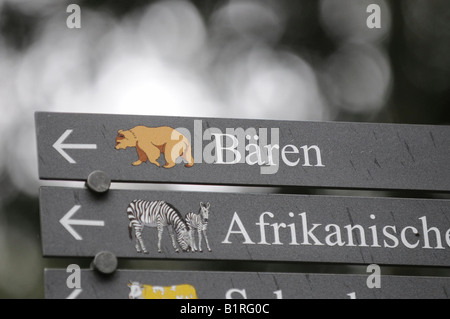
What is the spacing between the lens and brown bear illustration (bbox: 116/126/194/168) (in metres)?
3.69

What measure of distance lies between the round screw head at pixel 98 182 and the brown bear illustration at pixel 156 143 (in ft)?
0.43

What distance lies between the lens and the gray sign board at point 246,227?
362 centimetres

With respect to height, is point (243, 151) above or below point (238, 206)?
above

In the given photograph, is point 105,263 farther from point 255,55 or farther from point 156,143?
point 255,55

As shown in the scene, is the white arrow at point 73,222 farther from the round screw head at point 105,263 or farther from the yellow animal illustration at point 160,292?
the yellow animal illustration at point 160,292

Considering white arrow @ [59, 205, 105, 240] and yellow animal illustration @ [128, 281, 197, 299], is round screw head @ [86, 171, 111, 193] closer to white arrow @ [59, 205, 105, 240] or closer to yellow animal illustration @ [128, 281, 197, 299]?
white arrow @ [59, 205, 105, 240]

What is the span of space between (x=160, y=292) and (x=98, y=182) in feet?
1.61

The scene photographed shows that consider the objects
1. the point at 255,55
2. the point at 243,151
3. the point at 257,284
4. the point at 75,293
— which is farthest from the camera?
the point at 255,55

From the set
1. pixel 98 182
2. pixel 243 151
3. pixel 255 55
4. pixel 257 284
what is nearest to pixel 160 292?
pixel 257 284

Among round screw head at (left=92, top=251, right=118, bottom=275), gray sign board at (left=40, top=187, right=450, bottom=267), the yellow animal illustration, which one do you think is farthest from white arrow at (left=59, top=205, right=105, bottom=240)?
the yellow animal illustration

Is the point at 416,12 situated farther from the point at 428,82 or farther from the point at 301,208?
the point at 301,208

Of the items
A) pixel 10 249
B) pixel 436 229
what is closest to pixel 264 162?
pixel 436 229

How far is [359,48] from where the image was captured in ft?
24.0

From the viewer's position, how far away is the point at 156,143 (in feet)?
12.2
